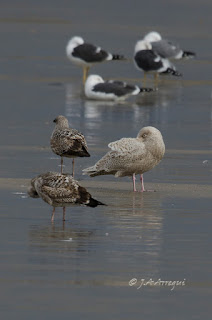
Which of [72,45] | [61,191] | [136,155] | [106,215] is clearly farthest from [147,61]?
[61,191]

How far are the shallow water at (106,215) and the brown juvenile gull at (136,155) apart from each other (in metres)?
0.23

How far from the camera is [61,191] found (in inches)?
423

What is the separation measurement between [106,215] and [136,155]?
6.98ft

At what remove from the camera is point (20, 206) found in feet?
38.1

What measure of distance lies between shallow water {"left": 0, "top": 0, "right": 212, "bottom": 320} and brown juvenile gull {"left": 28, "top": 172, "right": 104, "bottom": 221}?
21cm

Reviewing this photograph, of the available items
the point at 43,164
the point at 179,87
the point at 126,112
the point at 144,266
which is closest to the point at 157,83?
the point at 179,87

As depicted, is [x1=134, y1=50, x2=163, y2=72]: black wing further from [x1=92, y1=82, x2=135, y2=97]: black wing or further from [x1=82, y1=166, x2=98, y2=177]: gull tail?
[x1=82, y1=166, x2=98, y2=177]: gull tail

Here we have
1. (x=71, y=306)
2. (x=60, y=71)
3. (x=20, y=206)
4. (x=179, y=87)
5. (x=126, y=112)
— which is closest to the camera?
(x=71, y=306)

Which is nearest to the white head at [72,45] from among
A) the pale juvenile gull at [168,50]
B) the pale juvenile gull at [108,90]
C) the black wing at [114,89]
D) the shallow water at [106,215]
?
the shallow water at [106,215]

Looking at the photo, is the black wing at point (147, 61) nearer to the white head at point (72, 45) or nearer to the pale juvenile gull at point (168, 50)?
the white head at point (72, 45)

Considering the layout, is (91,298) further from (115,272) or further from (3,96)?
(3,96)

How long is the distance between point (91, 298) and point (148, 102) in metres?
16.5

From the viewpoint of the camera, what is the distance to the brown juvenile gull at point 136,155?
1326 centimetres

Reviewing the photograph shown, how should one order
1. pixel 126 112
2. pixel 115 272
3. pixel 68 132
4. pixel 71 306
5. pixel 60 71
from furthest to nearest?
pixel 60 71, pixel 126 112, pixel 68 132, pixel 115 272, pixel 71 306
